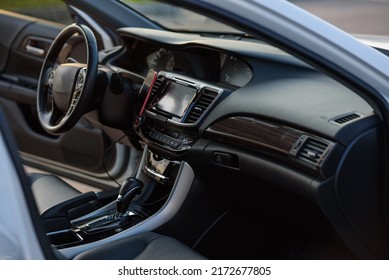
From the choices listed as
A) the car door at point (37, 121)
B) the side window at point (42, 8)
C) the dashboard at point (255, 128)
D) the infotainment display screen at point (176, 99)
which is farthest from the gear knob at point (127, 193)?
the side window at point (42, 8)

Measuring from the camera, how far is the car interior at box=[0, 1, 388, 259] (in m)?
1.87

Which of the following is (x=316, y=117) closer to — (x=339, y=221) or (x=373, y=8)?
(x=339, y=221)

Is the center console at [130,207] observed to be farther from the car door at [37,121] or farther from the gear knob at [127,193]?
the car door at [37,121]

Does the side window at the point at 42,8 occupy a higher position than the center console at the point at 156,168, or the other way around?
the side window at the point at 42,8

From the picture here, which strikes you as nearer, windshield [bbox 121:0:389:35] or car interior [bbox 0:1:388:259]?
car interior [bbox 0:1:388:259]

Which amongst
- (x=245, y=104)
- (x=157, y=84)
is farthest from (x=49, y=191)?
(x=245, y=104)

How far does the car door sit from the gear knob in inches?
35.0

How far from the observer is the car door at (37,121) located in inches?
136

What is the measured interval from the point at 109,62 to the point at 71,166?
88 centimetres

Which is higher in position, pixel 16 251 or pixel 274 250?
pixel 16 251

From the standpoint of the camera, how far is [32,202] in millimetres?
1219

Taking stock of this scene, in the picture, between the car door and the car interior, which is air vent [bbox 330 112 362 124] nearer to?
the car interior

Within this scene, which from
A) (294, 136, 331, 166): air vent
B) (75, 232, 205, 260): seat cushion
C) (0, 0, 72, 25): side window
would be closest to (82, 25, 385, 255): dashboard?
(294, 136, 331, 166): air vent

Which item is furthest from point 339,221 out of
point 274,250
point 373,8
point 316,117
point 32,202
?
point 373,8
